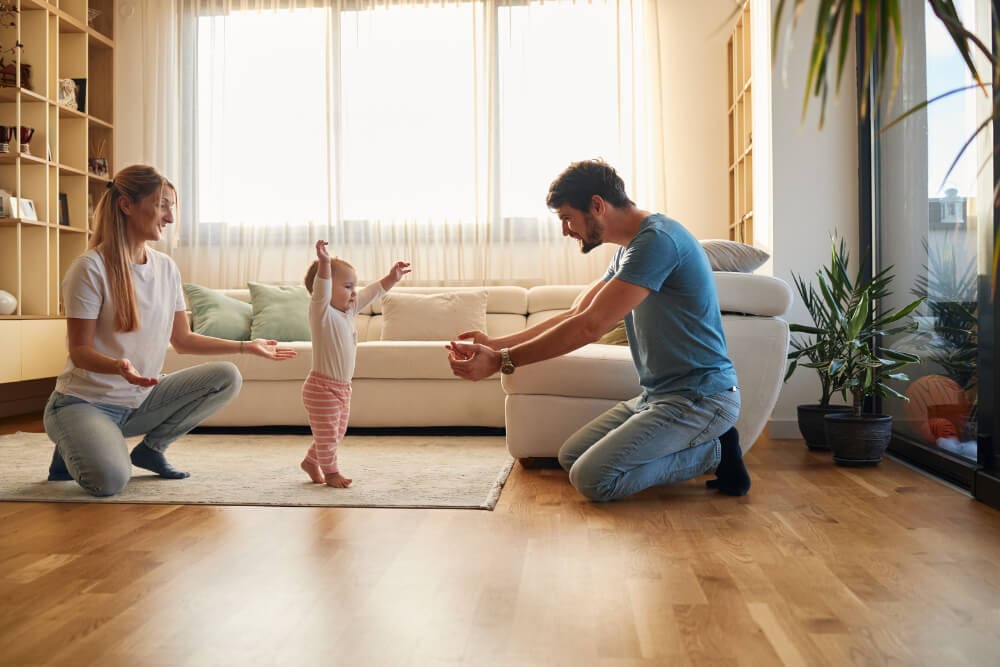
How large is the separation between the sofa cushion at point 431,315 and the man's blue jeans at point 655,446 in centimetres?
231

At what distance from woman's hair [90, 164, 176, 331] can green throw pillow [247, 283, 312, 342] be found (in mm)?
2007

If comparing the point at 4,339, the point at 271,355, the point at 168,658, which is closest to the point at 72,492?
the point at 271,355

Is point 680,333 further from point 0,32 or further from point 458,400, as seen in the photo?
point 0,32

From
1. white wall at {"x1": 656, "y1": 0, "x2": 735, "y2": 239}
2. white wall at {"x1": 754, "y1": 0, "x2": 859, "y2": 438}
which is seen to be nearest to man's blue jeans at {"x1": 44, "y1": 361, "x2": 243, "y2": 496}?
white wall at {"x1": 754, "y1": 0, "x2": 859, "y2": 438}

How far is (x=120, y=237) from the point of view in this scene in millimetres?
2738

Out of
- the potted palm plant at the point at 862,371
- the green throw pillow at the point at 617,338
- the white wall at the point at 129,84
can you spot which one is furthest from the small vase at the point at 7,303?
the potted palm plant at the point at 862,371

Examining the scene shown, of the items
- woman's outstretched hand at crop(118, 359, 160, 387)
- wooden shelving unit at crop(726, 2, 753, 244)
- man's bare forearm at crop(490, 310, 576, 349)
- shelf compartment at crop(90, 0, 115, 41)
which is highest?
shelf compartment at crop(90, 0, 115, 41)

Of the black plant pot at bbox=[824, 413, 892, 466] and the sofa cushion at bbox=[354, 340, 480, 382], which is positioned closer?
the black plant pot at bbox=[824, 413, 892, 466]

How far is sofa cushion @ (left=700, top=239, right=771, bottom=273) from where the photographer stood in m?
3.23

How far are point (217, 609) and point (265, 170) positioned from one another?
4.60m

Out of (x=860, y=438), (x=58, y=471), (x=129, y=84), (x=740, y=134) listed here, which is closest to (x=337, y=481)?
(x=58, y=471)

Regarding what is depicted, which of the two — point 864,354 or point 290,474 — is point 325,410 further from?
point 864,354

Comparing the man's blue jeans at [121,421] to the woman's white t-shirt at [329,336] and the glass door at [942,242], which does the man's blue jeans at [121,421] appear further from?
the glass door at [942,242]

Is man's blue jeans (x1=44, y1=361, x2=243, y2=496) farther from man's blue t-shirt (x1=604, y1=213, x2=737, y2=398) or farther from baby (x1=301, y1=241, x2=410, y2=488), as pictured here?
man's blue t-shirt (x1=604, y1=213, x2=737, y2=398)
